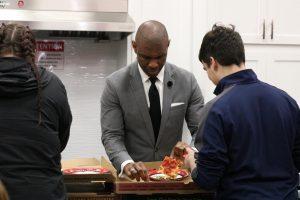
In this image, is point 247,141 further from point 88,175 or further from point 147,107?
point 147,107

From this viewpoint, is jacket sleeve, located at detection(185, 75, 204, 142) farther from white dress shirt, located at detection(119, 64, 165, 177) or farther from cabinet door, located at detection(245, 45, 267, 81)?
cabinet door, located at detection(245, 45, 267, 81)

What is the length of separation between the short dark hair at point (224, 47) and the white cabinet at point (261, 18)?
1349mm

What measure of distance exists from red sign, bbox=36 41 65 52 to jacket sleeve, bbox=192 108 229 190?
1.75 m

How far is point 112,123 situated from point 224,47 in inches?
28.1

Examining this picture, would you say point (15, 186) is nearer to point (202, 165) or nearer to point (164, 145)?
point (202, 165)

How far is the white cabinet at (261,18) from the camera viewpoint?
304cm

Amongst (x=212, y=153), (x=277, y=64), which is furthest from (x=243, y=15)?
(x=212, y=153)

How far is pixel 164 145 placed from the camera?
2279 millimetres

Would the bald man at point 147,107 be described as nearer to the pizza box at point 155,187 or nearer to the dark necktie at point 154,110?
the dark necktie at point 154,110

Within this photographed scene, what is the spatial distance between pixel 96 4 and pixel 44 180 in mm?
1338

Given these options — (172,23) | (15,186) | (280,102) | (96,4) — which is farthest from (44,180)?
(172,23)

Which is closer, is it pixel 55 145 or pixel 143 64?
pixel 55 145

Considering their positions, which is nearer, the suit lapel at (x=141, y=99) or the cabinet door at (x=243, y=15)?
the suit lapel at (x=141, y=99)

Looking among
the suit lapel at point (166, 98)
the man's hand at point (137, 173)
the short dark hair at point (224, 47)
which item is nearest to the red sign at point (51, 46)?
the suit lapel at point (166, 98)
